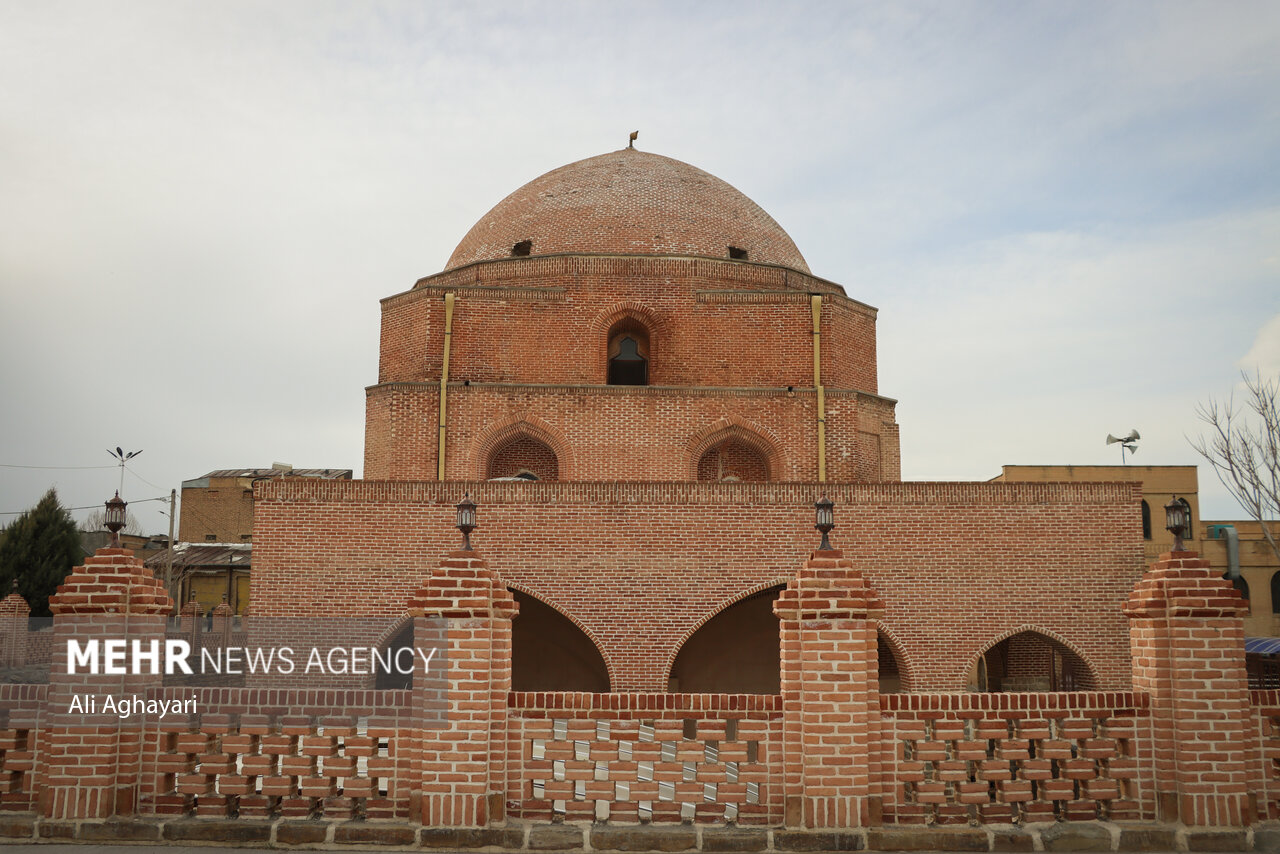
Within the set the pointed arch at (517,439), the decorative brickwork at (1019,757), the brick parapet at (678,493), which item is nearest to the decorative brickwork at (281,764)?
the decorative brickwork at (1019,757)

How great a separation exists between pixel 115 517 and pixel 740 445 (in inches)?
538

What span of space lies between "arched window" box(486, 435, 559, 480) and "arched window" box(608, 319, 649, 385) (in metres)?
2.53

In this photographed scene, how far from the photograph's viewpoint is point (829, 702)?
5.71 meters

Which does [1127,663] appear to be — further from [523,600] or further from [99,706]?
[99,706]

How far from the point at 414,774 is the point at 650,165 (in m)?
19.4

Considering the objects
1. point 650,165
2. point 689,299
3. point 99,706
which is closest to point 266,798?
point 99,706

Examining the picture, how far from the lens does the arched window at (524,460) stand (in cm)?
1838

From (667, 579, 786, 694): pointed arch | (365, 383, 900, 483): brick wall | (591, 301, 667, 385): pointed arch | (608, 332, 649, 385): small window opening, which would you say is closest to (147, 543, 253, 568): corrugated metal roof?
(365, 383, 900, 483): brick wall

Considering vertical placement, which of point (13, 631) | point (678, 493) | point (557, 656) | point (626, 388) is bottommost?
point (557, 656)

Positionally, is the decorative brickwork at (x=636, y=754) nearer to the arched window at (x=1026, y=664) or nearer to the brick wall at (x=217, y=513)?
the arched window at (x=1026, y=664)

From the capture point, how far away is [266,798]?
19.3ft

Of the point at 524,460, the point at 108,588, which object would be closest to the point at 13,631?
the point at 524,460

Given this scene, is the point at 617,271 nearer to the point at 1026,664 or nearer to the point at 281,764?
the point at 1026,664

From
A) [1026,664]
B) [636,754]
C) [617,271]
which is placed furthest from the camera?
[617,271]
